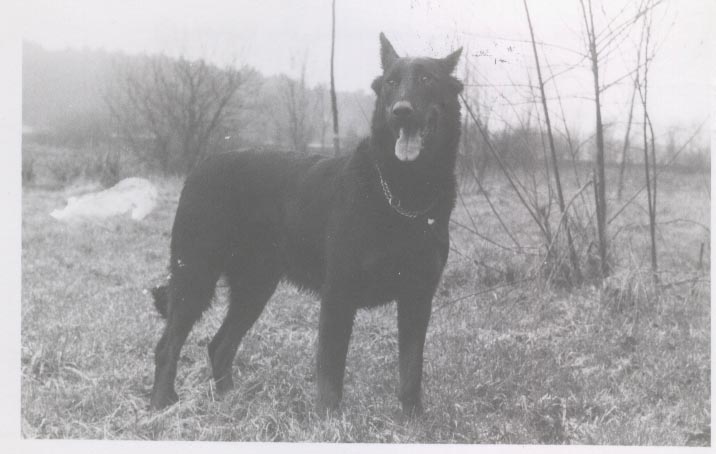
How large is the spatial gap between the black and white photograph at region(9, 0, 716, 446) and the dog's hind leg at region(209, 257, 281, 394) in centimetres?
1

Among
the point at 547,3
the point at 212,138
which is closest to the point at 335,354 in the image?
the point at 547,3

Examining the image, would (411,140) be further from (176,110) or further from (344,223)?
(176,110)

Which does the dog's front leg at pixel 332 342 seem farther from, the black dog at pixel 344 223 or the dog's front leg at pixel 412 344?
the dog's front leg at pixel 412 344

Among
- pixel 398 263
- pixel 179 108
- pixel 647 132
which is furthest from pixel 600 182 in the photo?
pixel 179 108

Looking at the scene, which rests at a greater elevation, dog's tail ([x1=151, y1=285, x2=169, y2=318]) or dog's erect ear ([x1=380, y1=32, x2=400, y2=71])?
dog's erect ear ([x1=380, y1=32, x2=400, y2=71])

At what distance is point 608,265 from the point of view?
4688mm

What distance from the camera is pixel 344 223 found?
2.75 metres

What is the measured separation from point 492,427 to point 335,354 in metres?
0.89

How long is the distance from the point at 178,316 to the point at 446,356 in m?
1.56

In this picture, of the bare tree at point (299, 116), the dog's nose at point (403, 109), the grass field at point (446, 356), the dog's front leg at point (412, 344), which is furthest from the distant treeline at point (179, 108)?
the dog's front leg at point (412, 344)

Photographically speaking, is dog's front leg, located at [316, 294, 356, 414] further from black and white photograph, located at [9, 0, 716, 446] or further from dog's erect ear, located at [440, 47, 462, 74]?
dog's erect ear, located at [440, 47, 462, 74]

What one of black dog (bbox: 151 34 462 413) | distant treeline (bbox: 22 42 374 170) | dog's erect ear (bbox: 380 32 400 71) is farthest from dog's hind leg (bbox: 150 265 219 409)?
distant treeline (bbox: 22 42 374 170)

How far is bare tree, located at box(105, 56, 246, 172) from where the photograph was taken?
550 centimetres

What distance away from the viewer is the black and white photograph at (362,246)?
284 cm
